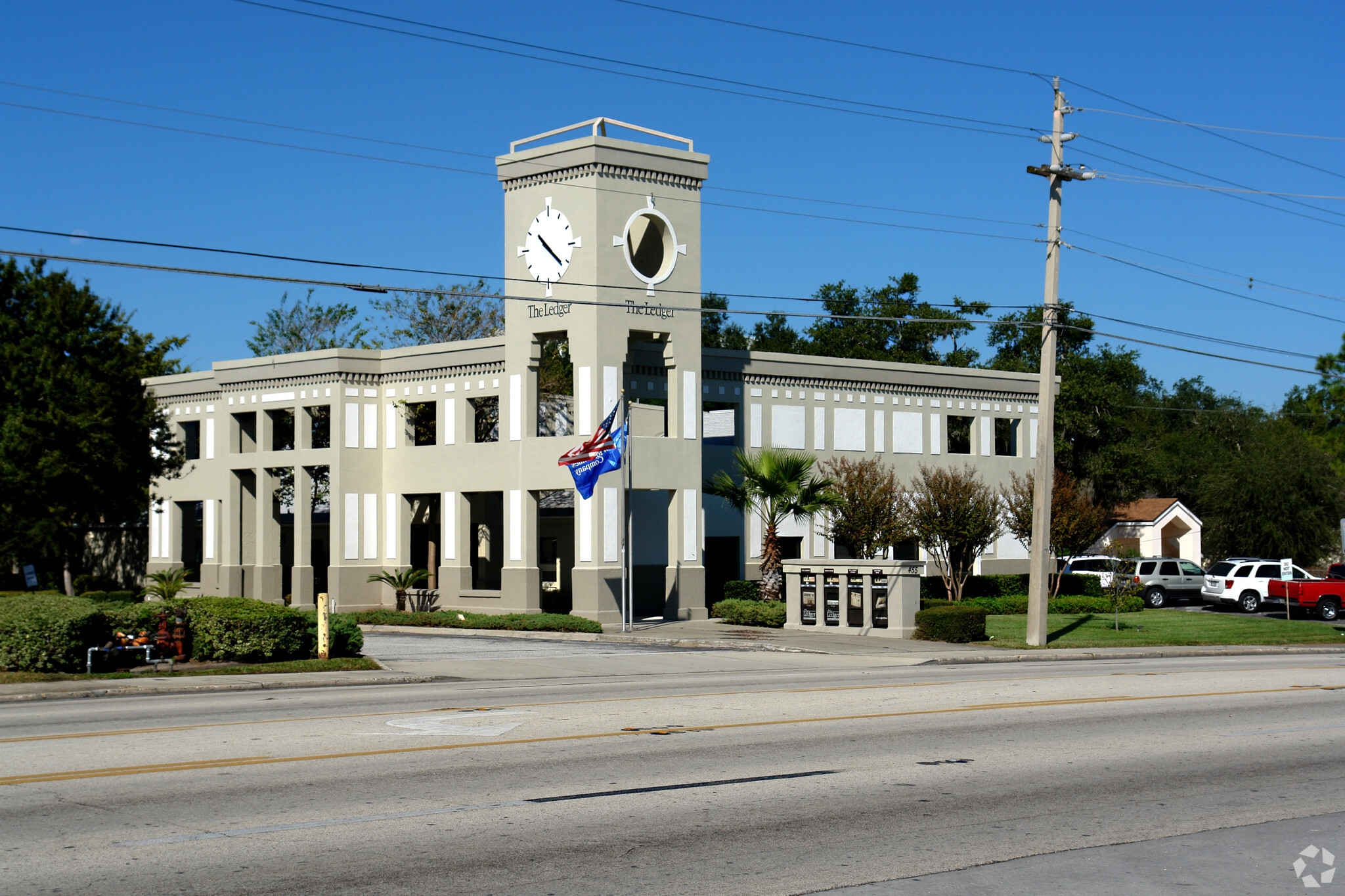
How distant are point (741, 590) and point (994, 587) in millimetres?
11326

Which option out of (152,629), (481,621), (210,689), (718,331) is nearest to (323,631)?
(152,629)

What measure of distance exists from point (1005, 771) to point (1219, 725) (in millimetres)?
4726

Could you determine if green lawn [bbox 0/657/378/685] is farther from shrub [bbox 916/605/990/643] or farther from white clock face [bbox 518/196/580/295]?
white clock face [bbox 518/196/580/295]

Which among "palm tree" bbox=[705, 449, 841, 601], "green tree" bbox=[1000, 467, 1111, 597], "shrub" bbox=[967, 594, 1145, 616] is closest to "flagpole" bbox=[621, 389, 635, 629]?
"palm tree" bbox=[705, 449, 841, 601]

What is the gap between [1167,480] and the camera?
81.1 meters

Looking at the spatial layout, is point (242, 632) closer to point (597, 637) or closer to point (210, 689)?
point (210, 689)

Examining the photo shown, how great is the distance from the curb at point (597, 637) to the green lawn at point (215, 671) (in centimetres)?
856

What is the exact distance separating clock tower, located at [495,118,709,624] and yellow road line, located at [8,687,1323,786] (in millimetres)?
17573

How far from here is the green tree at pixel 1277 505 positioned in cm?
5869

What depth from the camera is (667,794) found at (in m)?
10.1

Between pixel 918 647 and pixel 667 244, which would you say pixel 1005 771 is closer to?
pixel 918 647

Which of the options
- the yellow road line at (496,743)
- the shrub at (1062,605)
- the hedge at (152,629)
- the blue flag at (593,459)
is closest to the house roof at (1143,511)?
the shrub at (1062,605)

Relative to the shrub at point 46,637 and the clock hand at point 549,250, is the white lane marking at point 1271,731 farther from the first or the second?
the clock hand at point 549,250

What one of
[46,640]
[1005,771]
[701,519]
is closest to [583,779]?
[1005,771]
